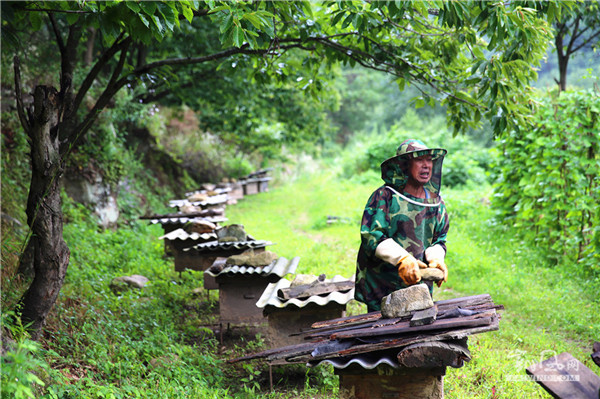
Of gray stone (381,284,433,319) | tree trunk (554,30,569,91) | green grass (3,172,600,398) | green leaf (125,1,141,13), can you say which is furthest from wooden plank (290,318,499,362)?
tree trunk (554,30,569,91)

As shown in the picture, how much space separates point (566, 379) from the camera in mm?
2270

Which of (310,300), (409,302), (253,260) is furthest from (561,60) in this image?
(409,302)

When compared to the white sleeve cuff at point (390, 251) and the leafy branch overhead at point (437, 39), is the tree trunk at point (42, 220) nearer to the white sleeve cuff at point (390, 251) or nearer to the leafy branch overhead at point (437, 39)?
the leafy branch overhead at point (437, 39)

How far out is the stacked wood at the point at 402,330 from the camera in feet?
9.02

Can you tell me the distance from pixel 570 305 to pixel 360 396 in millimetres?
4046

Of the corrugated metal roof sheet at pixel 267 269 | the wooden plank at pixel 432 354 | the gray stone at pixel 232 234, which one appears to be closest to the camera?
the wooden plank at pixel 432 354

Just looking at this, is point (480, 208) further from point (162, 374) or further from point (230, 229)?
point (162, 374)

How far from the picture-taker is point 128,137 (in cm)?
1366

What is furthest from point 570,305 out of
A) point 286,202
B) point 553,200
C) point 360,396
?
point 286,202

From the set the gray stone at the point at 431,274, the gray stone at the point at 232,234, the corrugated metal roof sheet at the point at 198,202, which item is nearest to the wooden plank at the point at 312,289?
the gray stone at the point at 431,274

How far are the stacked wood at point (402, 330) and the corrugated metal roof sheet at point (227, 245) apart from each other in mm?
2800

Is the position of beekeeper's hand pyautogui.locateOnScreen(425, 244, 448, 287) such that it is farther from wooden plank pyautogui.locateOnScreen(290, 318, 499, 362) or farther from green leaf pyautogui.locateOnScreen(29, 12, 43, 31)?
green leaf pyautogui.locateOnScreen(29, 12, 43, 31)

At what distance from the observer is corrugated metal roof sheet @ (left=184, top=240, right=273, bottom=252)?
246 inches

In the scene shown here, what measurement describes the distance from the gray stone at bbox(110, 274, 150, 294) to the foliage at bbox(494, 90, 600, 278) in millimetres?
6048
